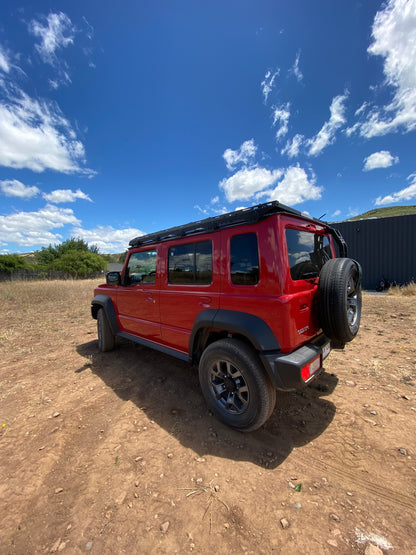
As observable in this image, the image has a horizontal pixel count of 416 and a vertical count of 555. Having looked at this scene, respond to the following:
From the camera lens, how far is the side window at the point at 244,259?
220 cm

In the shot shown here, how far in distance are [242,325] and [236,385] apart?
651 millimetres

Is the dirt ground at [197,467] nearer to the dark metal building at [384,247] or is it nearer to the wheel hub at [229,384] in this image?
the wheel hub at [229,384]

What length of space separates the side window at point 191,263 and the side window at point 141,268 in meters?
0.39

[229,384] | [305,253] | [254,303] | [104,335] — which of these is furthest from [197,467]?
[104,335]

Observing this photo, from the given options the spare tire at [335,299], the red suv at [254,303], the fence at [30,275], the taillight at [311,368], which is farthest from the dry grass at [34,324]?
the fence at [30,275]

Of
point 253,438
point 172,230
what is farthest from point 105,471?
point 172,230

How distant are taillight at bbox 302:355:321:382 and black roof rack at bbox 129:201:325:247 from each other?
1.39 m

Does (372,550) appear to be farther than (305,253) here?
No


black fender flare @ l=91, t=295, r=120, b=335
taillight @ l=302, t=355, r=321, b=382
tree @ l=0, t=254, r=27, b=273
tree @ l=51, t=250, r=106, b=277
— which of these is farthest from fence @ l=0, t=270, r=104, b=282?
taillight @ l=302, t=355, r=321, b=382

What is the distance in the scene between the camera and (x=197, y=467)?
195 centimetres

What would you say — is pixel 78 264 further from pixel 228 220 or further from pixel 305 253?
pixel 305 253

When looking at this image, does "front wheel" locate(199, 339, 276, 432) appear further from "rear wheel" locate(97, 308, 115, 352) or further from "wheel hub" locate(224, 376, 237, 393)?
"rear wheel" locate(97, 308, 115, 352)

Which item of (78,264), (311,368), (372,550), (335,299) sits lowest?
(372,550)

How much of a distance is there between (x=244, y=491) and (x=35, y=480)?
1.69m
